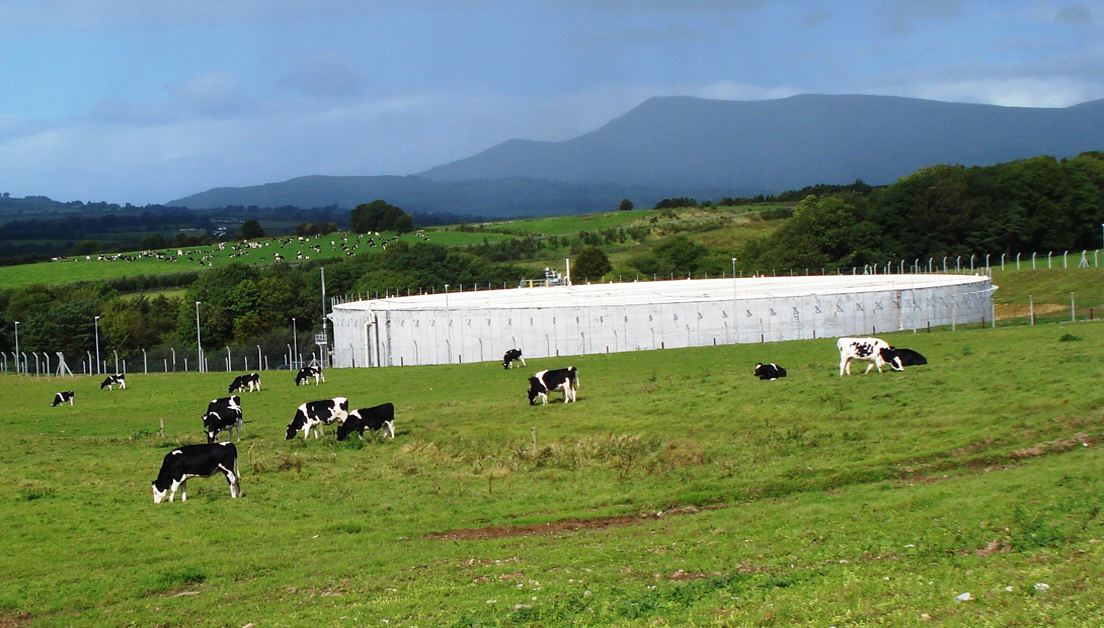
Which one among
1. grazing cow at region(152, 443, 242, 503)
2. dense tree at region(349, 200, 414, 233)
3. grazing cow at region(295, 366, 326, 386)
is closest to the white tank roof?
grazing cow at region(295, 366, 326, 386)

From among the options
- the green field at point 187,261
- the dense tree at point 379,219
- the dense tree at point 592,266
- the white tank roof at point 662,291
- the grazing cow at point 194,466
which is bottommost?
the grazing cow at point 194,466

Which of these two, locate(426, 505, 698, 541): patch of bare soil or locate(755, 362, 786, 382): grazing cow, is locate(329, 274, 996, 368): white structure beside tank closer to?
locate(755, 362, 786, 382): grazing cow

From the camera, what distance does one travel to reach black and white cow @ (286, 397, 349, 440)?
2930 centimetres

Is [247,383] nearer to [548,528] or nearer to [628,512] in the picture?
[628,512]

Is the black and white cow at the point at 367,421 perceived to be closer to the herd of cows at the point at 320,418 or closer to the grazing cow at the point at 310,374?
the herd of cows at the point at 320,418

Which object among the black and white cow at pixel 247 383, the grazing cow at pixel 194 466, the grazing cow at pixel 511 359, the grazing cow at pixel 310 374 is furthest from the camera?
the grazing cow at pixel 511 359

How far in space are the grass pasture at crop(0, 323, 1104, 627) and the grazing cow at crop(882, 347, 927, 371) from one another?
1101 mm

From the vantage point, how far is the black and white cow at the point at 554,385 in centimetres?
3281

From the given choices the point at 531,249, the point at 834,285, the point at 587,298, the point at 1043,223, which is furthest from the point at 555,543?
the point at 531,249

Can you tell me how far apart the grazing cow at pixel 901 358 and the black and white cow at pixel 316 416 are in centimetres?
1570

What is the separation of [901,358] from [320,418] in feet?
56.4

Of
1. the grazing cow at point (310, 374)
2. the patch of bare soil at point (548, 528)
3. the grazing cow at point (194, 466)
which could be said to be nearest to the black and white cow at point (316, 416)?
the grazing cow at point (194, 466)

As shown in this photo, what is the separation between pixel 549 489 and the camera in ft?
67.8

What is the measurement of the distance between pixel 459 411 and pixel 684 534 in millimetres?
17580
